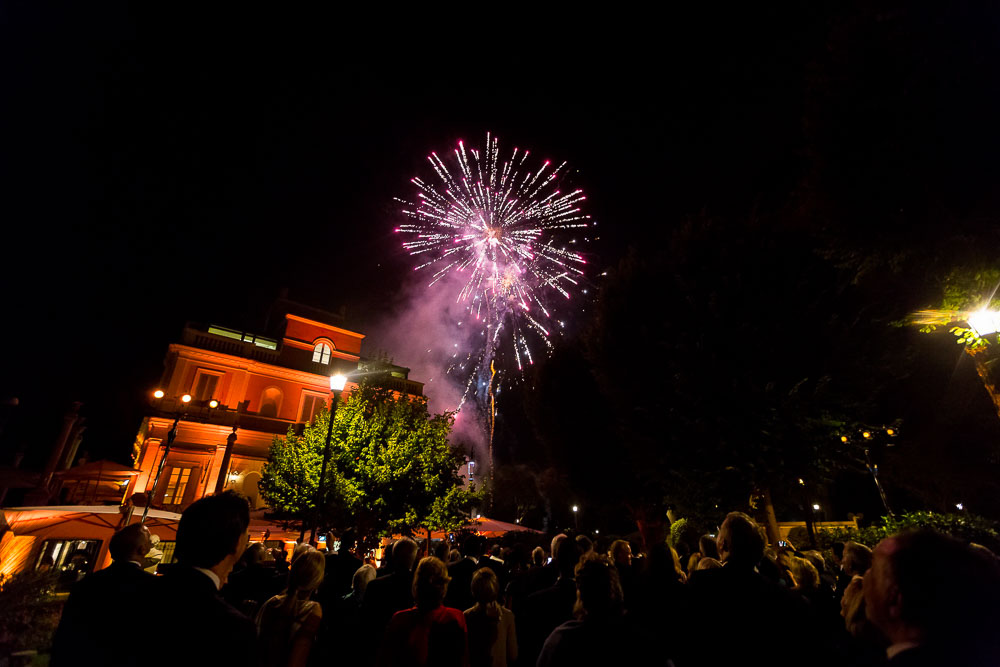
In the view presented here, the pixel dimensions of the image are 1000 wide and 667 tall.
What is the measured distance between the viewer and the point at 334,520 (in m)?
15.9

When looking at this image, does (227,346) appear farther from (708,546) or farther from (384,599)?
(708,546)

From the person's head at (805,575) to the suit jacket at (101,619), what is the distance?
5.63m

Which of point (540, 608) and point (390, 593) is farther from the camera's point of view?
point (390, 593)

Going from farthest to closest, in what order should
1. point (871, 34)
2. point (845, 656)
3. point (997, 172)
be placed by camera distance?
point (871, 34) < point (997, 172) < point (845, 656)

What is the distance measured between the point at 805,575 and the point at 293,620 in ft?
16.7

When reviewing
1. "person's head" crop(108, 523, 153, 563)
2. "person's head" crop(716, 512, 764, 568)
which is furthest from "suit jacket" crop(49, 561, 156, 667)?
"person's head" crop(716, 512, 764, 568)

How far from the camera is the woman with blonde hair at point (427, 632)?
3299 mm

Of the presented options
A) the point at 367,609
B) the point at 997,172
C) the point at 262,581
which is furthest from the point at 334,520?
the point at 997,172

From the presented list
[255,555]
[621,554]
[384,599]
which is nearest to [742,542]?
[621,554]

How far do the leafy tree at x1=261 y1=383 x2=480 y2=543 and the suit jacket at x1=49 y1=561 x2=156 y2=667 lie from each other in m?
15.4

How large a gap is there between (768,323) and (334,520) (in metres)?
16.3

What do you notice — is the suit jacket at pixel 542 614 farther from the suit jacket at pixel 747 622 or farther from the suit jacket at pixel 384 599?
the suit jacket at pixel 747 622

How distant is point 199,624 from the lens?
172 centimetres

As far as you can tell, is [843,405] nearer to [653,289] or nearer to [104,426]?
[653,289]
